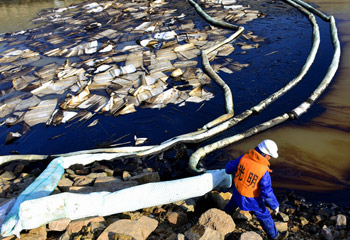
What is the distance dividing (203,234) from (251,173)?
3.33ft

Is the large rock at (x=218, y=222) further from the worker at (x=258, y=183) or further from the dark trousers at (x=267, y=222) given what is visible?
the dark trousers at (x=267, y=222)

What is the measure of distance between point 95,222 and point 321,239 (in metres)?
3.27

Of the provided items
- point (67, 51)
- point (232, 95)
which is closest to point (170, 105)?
point (232, 95)

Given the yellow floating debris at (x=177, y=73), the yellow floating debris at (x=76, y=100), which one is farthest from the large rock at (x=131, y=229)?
the yellow floating debris at (x=177, y=73)

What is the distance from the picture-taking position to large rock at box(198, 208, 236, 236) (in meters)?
3.85

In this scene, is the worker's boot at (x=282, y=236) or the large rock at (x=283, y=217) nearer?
the worker's boot at (x=282, y=236)

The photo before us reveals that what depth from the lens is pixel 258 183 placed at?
3791mm

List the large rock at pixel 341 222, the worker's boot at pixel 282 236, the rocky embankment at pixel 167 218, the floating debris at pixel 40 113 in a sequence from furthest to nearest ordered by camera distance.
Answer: the floating debris at pixel 40 113 < the large rock at pixel 341 222 < the worker's boot at pixel 282 236 < the rocky embankment at pixel 167 218

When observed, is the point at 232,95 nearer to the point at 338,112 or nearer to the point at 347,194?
the point at 338,112

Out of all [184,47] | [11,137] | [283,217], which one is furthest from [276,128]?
[11,137]

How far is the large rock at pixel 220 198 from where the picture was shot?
15.4 feet

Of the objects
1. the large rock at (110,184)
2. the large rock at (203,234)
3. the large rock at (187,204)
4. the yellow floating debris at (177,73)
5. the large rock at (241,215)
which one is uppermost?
the large rock at (203,234)

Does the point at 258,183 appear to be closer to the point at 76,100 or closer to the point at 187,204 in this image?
the point at 187,204

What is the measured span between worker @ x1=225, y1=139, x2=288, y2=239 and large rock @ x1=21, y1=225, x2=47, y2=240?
9.09ft
